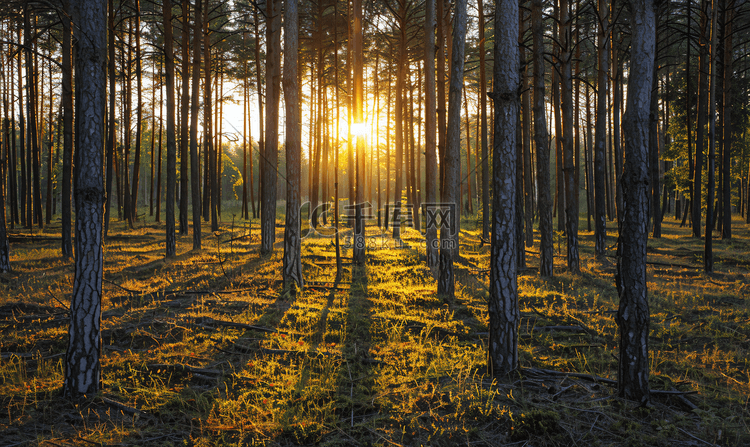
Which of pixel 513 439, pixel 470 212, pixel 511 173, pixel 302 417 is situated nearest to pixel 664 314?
pixel 511 173

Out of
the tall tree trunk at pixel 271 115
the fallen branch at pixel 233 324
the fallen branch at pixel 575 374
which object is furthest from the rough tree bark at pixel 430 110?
the fallen branch at pixel 575 374

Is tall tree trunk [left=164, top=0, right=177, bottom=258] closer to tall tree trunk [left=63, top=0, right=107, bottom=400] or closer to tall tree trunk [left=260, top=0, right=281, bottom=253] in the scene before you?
tall tree trunk [left=260, top=0, right=281, bottom=253]

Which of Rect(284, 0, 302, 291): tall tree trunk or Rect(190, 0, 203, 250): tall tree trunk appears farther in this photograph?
Rect(190, 0, 203, 250): tall tree trunk

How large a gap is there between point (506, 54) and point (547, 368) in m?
3.71

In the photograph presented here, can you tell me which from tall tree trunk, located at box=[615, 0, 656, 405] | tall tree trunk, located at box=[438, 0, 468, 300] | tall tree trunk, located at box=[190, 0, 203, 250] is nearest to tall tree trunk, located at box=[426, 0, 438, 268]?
tall tree trunk, located at box=[438, 0, 468, 300]

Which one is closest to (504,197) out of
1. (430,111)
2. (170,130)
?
(430,111)

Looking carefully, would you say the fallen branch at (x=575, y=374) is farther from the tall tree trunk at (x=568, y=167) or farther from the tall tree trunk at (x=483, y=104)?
the tall tree trunk at (x=483, y=104)

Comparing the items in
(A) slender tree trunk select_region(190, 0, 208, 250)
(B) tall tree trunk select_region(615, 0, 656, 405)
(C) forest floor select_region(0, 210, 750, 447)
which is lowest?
(C) forest floor select_region(0, 210, 750, 447)

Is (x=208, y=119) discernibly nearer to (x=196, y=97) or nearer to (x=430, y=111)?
(x=196, y=97)

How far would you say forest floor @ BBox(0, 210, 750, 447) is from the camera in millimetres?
3150

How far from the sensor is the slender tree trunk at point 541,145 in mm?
9422

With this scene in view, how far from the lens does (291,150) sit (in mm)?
8039

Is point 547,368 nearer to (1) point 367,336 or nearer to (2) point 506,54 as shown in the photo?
(1) point 367,336

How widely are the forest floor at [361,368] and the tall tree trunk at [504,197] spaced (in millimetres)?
435
